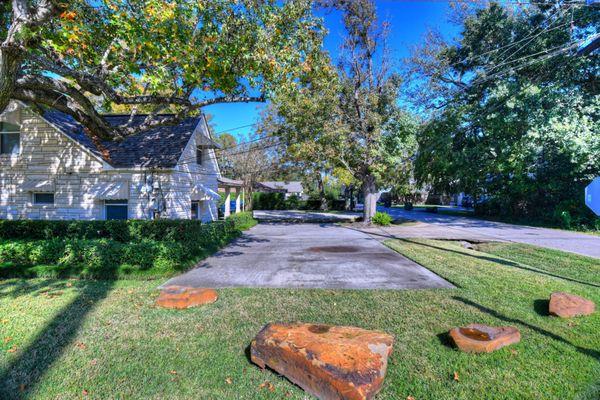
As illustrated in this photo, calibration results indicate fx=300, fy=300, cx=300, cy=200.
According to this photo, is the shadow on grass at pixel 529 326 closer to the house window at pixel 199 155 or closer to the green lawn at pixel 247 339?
the green lawn at pixel 247 339

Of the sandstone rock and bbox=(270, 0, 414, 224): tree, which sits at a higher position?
bbox=(270, 0, 414, 224): tree

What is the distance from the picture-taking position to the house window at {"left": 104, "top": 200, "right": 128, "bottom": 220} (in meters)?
11.8

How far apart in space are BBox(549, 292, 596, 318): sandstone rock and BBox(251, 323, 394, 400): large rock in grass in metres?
3.07

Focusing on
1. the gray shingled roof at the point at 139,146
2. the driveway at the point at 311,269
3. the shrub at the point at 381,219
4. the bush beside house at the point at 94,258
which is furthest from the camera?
the shrub at the point at 381,219

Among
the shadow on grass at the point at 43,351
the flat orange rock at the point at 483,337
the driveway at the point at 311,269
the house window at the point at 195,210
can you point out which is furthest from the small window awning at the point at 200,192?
the flat orange rock at the point at 483,337

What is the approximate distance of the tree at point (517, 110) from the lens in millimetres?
14875

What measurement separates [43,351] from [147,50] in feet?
16.9

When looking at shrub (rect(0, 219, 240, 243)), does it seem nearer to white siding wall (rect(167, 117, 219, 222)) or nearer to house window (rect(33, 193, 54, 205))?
white siding wall (rect(167, 117, 219, 222))

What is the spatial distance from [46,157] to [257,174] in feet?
69.4

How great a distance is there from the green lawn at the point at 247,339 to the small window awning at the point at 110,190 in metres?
5.57

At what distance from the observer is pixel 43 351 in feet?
11.6

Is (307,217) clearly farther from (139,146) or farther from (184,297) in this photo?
(184,297)

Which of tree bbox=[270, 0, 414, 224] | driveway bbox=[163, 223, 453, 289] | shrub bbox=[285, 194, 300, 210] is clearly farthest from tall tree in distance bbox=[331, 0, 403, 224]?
shrub bbox=[285, 194, 300, 210]

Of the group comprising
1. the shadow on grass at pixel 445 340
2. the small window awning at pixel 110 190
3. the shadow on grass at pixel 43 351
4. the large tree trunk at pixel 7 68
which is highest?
the large tree trunk at pixel 7 68
